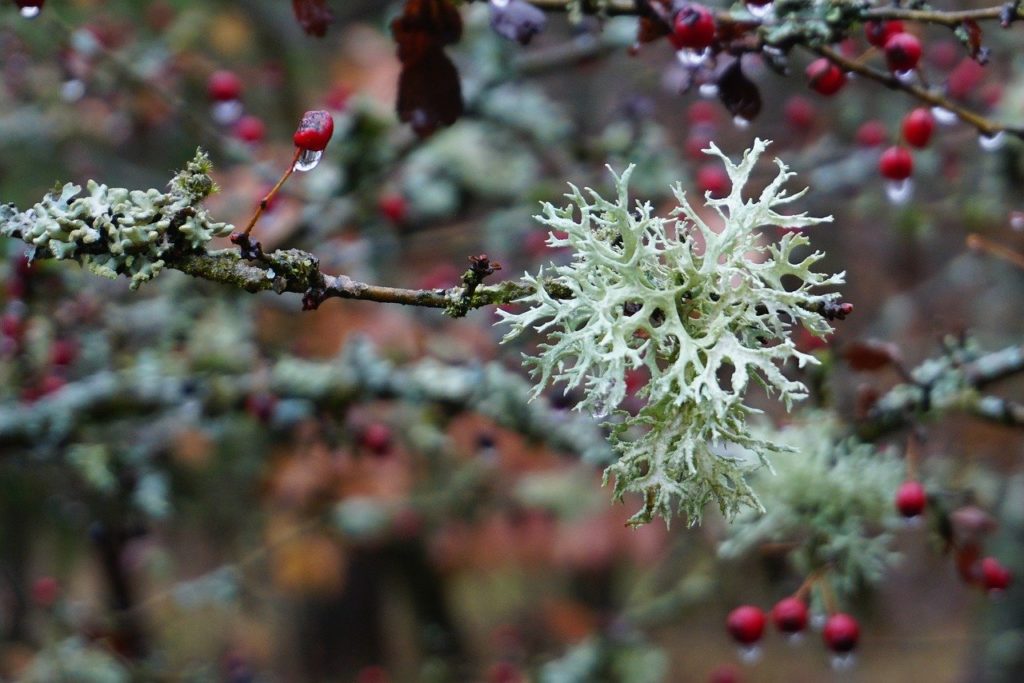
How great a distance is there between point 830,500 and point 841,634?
0.68 ft

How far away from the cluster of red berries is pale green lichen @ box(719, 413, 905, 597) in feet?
0.21

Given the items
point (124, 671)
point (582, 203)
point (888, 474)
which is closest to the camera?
point (582, 203)

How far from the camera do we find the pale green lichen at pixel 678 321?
32.1 inches

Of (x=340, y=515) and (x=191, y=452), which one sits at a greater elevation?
(x=191, y=452)

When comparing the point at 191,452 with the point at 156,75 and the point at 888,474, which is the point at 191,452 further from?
the point at 888,474

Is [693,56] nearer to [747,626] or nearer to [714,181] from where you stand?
[747,626]

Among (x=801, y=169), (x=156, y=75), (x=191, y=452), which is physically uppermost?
(x=156, y=75)

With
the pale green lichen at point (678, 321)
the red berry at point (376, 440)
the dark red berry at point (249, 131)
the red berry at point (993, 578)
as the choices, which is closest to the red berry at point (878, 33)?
the pale green lichen at point (678, 321)

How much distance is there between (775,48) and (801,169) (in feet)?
4.78

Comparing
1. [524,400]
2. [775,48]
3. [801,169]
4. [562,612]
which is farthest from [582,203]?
[562,612]

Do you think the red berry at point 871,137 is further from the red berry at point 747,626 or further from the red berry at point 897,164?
the red berry at point 747,626

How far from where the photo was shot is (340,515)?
116 inches

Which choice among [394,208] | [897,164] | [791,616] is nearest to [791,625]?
[791,616]

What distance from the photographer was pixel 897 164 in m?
1.45
